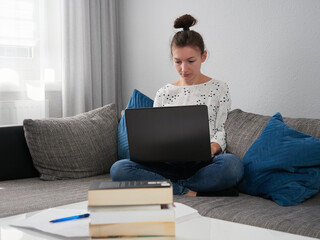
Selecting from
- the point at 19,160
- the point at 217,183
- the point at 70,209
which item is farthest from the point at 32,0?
the point at 70,209

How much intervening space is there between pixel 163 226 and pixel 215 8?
83.3 inches

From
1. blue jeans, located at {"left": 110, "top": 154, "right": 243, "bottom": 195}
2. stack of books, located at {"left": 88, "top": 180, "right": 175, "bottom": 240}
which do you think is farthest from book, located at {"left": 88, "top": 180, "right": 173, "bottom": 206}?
blue jeans, located at {"left": 110, "top": 154, "right": 243, "bottom": 195}

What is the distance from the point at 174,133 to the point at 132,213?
915mm

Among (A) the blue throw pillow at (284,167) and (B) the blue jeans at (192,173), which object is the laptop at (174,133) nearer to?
(B) the blue jeans at (192,173)

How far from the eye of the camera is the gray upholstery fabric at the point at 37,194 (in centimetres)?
169

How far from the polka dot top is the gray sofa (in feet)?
0.16

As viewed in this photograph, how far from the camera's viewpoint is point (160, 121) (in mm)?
1730

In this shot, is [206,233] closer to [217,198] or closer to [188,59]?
[217,198]

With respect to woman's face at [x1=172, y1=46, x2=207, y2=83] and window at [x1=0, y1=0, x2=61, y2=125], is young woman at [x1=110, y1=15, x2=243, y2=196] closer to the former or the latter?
woman's face at [x1=172, y1=46, x2=207, y2=83]

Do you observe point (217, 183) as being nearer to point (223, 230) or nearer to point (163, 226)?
point (223, 230)

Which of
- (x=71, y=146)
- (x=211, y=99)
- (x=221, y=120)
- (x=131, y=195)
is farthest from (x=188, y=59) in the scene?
(x=131, y=195)

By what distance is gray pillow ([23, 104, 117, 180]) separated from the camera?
7.34 ft

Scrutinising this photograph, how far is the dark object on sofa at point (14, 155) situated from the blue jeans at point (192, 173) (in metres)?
0.58

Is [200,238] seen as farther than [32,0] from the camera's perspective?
No
